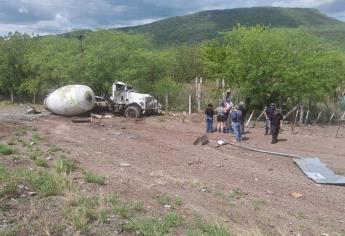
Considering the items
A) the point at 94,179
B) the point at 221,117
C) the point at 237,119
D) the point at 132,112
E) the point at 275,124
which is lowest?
the point at 94,179

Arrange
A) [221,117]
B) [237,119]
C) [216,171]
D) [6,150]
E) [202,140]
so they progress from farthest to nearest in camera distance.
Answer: [221,117]
[237,119]
[202,140]
[6,150]
[216,171]

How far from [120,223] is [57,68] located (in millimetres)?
27694

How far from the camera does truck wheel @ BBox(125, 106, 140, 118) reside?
95.4ft

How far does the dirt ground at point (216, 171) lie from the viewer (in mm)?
11000

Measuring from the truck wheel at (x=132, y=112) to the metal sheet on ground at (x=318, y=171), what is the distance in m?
12.6

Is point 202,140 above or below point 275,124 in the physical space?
below

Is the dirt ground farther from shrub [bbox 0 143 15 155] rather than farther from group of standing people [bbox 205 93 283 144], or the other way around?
shrub [bbox 0 143 15 155]

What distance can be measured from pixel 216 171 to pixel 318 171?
10.7 ft

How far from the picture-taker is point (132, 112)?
29.2 m

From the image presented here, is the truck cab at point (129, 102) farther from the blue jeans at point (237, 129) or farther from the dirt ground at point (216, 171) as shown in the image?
the blue jeans at point (237, 129)

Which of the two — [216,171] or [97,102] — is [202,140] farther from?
[97,102]

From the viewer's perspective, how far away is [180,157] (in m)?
17.9

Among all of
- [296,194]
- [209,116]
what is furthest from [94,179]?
[209,116]

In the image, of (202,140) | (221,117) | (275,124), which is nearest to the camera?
(202,140)
